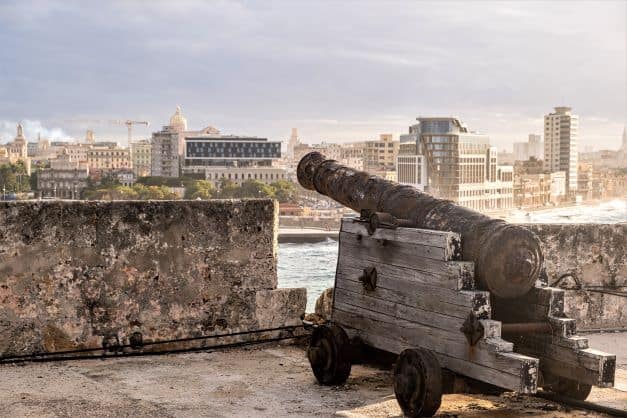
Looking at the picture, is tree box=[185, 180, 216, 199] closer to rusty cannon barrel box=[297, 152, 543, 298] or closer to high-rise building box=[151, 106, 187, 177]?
high-rise building box=[151, 106, 187, 177]

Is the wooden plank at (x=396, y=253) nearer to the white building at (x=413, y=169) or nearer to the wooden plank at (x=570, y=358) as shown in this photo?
the wooden plank at (x=570, y=358)

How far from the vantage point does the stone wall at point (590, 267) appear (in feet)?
21.4

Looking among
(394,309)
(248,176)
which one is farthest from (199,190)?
(394,309)

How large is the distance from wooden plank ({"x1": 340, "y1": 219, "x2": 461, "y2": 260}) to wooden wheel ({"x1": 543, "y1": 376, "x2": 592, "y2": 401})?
677 millimetres

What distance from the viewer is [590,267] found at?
6.62 meters

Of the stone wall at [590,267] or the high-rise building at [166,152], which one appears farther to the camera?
the high-rise building at [166,152]

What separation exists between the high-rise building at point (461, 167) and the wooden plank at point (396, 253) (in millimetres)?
157740

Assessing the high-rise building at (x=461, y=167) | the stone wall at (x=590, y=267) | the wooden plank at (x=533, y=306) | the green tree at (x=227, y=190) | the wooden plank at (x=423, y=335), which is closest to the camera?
the wooden plank at (x=423, y=335)

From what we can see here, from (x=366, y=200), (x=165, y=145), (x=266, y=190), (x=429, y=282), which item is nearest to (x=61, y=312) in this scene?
(x=366, y=200)

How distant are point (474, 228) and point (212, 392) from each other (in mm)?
1412

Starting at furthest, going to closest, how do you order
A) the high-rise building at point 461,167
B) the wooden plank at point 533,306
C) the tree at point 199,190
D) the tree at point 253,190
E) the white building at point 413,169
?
the white building at point 413,169 → the high-rise building at point 461,167 → the tree at point 253,190 → the tree at point 199,190 → the wooden plank at point 533,306

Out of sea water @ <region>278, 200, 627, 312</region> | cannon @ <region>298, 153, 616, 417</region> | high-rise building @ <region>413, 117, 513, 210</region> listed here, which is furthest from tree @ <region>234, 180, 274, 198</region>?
cannon @ <region>298, 153, 616, 417</region>

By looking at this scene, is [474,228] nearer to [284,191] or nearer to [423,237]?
[423,237]

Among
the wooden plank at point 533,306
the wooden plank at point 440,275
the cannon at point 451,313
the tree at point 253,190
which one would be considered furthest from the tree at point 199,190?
the wooden plank at point 533,306
